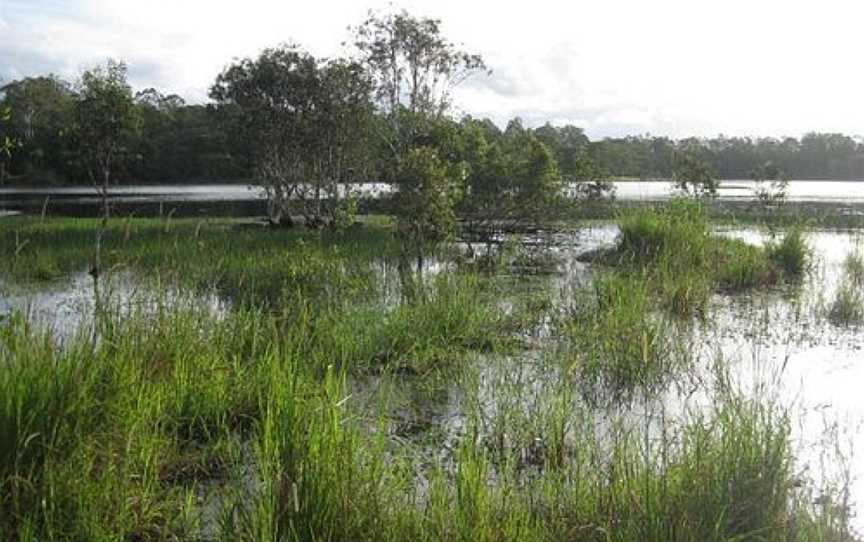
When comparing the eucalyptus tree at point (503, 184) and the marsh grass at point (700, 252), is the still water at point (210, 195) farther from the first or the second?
the marsh grass at point (700, 252)

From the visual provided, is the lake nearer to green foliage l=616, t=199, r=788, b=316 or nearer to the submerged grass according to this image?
green foliage l=616, t=199, r=788, b=316

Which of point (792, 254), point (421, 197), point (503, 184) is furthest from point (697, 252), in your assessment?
point (503, 184)

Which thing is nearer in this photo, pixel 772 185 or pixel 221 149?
pixel 772 185

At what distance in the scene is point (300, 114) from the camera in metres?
25.0

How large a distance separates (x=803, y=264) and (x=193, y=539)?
50.1 feet

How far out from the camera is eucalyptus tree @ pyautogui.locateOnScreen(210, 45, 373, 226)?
979 inches

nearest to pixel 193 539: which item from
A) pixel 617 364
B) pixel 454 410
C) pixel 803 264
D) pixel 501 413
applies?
pixel 501 413

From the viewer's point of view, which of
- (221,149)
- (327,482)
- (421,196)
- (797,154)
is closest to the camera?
(327,482)

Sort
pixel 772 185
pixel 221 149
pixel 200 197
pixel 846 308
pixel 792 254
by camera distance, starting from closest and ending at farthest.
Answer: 1. pixel 846 308
2. pixel 792 254
3. pixel 772 185
4. pixel 200 197
5. pixel 221 149

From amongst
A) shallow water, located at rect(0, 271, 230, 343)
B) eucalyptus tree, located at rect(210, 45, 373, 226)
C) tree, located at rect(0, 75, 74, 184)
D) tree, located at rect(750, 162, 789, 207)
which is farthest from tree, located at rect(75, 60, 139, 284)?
tree, located at rect(0, 75, 74, 184)

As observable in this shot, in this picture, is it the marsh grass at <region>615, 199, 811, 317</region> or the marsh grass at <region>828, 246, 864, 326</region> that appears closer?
the marsh grass at <region>828, 246, 864, 326</region>

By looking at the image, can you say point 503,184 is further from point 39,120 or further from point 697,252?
point 39,120

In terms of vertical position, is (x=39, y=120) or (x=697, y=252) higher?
(x=39, y=120)

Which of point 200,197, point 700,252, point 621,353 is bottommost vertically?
point 621,353
